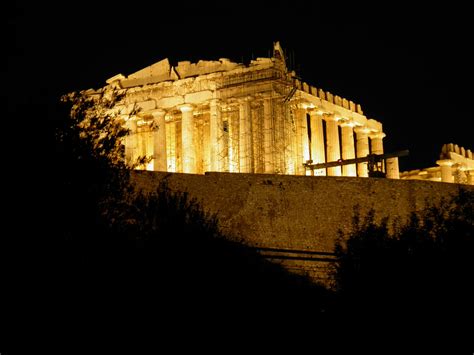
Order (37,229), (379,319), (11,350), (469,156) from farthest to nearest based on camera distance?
(469,156) → (379,319) → (37,229) → (11,350)

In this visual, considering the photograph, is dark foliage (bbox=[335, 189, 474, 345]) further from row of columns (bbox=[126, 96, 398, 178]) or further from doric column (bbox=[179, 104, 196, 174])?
doric column (bbox=[179, 104, 196, 174])

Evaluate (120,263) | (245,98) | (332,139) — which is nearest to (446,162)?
(332,139)

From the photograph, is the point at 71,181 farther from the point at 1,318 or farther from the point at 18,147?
the point at 1,318

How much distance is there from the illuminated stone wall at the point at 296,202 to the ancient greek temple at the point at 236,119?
12.2 meters

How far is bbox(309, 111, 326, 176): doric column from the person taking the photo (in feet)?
146

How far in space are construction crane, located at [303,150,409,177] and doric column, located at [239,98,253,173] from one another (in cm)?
266

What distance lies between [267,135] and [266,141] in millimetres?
260

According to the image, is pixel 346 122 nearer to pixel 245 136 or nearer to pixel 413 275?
pixel 245 136

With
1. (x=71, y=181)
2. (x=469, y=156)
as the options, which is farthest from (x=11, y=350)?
(x=469, y=156)

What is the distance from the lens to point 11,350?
62.4ft

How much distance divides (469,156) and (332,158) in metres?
11.8

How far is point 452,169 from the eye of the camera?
Answer: 51.5m

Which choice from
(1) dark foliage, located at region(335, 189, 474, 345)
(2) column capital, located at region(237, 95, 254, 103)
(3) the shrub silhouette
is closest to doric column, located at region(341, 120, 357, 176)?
(2) column capital, located at region(237, 95, 254, 103)

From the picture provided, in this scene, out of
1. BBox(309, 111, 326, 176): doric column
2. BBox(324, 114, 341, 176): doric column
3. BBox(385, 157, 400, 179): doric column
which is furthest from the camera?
BBox(385, 157, 400, 179): doric column
